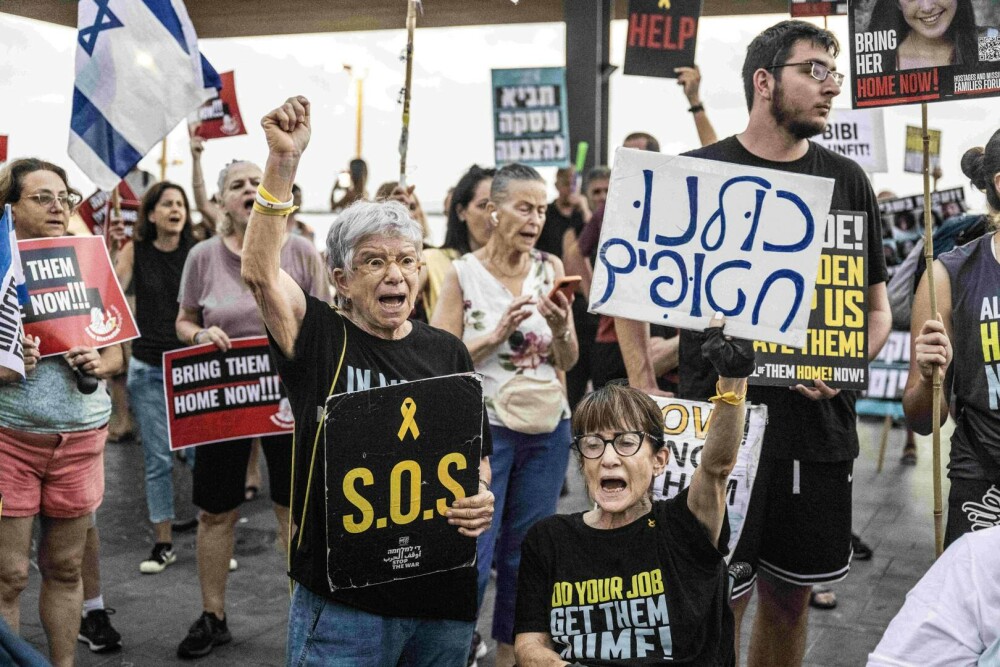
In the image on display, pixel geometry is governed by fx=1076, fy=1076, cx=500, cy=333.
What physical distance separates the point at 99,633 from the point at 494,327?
2149 mm

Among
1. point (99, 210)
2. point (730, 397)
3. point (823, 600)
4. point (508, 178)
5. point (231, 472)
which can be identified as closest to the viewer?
point (730, 397)

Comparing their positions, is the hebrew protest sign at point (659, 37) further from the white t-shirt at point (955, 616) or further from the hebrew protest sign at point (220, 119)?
the white t-shirt at point (955, 616)

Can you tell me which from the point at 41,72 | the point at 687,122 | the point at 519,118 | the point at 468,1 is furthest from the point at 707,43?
the point at 41,72

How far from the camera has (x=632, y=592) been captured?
2.49 metres

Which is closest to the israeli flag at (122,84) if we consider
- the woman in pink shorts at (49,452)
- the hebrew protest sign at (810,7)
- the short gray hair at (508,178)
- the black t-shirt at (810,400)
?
the woman in pink shorts at (49,452)

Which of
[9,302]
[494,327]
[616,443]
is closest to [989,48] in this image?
[616,443]

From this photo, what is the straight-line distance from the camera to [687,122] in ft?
35.3

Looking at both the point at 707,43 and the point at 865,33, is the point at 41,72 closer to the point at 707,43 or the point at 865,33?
the point at 707,43

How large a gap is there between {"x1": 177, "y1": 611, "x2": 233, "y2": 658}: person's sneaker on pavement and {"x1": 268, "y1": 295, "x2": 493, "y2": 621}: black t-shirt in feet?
6.37

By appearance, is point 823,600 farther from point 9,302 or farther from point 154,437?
point 9,302

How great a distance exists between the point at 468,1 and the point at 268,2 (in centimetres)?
234

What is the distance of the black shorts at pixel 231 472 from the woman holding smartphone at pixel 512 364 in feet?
3.38

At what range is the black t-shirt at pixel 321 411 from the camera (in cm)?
260

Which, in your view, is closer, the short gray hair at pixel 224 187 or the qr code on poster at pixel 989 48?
the qr code on poster at pixel 989 48
